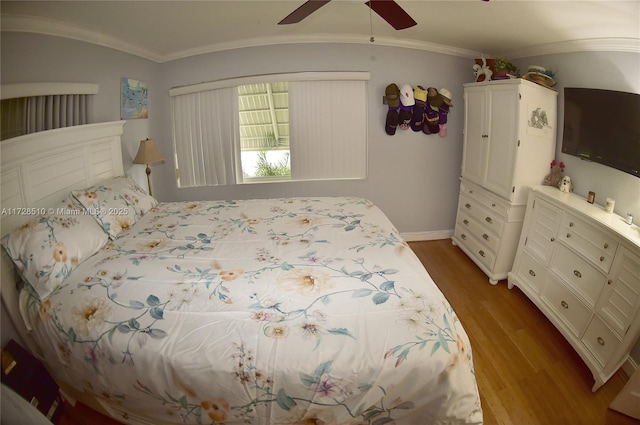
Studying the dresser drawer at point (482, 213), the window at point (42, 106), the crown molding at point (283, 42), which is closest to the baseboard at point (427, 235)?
the dresser drawer at point (482, 213)

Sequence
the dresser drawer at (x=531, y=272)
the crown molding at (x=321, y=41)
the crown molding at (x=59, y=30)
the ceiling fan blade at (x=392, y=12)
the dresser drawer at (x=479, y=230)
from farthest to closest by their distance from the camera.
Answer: the crown molding at (x=321, y=41) → the dresser drawer at (x=479, y=230) → the dresser drawer at (x=531, y=272) → the crown molding at (x=59, y=30) → the ceiling fan blade at (x=392, y=12)

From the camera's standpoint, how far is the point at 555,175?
8.14ft

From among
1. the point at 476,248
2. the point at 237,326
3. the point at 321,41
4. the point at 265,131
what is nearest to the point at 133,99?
the point at 321,41

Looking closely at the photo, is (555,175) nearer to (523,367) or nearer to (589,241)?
(589,241)

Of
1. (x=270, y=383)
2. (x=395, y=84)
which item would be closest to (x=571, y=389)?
(x=270, y=383)

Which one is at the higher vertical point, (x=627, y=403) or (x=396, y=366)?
(x=396, y=366)

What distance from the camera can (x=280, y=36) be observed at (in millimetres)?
2805

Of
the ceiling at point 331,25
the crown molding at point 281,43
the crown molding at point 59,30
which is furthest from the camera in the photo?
the crown molding at point 281,43

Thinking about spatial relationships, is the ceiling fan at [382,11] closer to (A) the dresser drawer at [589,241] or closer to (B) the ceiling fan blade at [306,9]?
(B) the ceiling fan blade at [306,9]

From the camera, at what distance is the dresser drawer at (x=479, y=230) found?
2.72 metres

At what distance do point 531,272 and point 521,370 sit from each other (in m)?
0.89

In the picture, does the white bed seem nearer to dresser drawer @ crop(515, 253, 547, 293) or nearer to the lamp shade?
the lamp shade

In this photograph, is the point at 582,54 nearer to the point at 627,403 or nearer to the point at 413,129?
the point at 413,129

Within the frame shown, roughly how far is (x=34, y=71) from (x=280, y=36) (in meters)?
1.90
